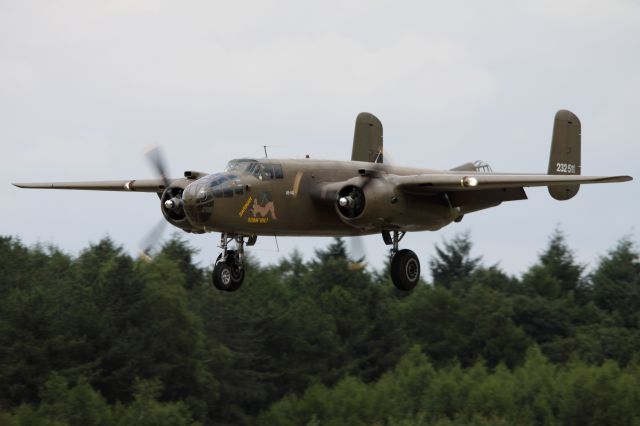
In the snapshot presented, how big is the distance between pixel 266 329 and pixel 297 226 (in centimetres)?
5909

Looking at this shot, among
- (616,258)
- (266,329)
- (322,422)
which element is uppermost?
(616,258)

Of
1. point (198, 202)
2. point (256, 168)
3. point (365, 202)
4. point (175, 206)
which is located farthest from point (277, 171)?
point (175, 206)

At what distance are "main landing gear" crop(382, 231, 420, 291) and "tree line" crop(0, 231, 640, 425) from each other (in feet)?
141

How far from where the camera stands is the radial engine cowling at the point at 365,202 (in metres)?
32.9

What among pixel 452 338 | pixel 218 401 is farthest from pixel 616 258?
pixel 218 401

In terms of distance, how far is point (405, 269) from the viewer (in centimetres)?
3516

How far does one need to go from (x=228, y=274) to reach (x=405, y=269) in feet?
16.7

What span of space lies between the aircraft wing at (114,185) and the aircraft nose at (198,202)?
397 cm

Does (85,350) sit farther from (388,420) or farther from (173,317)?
(388,420)

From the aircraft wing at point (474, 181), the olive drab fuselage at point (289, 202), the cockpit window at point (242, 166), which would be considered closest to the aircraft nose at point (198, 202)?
the olive drab fuselage at point (289, 202)

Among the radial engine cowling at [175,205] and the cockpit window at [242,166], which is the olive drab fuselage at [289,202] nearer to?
the cockpit window at [242,166]

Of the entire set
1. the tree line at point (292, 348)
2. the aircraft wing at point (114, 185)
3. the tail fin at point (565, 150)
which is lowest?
the tree line at point (292, 348)

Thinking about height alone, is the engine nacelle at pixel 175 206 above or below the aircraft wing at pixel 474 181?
below

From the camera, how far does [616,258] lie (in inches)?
4486
